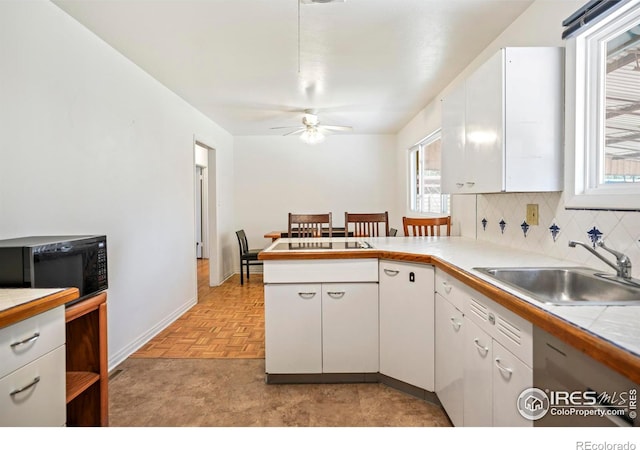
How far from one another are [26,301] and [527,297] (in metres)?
1.53

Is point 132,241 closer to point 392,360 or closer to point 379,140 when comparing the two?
point 392,360

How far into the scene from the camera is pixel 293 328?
2.28m

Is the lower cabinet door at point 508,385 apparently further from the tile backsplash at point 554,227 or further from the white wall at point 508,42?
the white wall at point 508,42

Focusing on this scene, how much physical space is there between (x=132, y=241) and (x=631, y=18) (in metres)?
3.17

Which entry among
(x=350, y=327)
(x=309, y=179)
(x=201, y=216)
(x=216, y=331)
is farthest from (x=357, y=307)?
(x=201, y=216)

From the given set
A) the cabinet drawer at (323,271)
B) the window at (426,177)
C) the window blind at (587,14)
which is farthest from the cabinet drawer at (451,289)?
the window at (426,177)

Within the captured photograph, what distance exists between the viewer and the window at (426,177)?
443 centimetres

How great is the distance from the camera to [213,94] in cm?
379

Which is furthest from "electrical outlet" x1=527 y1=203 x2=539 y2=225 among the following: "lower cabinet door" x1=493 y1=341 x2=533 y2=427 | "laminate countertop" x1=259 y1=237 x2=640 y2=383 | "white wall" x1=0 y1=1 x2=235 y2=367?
"white wall" x1=0 y1=1 x2=235 y2=367

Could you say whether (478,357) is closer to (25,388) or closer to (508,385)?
(508,385)

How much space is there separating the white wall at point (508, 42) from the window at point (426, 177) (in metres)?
0.17

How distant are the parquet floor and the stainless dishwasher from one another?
6.80 feet

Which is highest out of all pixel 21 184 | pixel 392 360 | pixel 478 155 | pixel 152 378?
pixel 478 155
